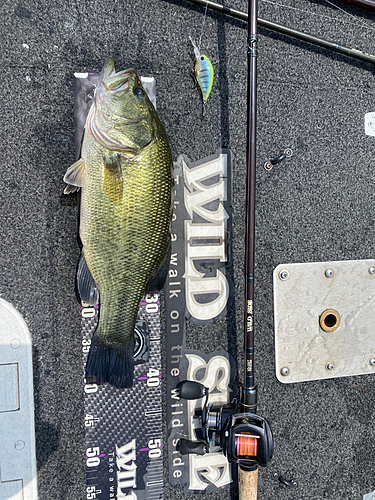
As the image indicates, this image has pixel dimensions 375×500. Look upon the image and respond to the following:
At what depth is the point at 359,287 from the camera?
1.52m

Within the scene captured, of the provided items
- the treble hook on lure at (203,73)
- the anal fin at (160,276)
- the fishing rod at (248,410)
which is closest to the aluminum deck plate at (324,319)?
the fishing rod at (248,410)

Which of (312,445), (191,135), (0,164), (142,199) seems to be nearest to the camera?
(142,199)

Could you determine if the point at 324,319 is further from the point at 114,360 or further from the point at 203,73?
the point at 203,73

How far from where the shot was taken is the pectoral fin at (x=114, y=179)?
103 cm

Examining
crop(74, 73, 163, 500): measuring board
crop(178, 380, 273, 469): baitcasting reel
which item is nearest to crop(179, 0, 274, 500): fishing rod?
crop(178, 380, 273, 469): baitcasting reel

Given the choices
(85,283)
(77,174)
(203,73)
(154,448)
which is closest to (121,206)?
(77,174)

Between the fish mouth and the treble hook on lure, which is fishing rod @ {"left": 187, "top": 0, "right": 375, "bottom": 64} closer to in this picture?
the treble hook on lure

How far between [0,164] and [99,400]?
0.87 meters

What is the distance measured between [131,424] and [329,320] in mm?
866

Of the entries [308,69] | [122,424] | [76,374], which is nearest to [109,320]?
[76,374]

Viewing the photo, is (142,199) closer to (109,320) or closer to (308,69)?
(109,320)

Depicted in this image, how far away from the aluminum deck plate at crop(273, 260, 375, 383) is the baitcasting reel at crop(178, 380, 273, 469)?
1.05 feet

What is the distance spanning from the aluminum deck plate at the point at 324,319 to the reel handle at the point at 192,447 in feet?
1.29

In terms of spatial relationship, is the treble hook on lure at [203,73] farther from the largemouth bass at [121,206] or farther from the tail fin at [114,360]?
the tail fin at [114,360]
